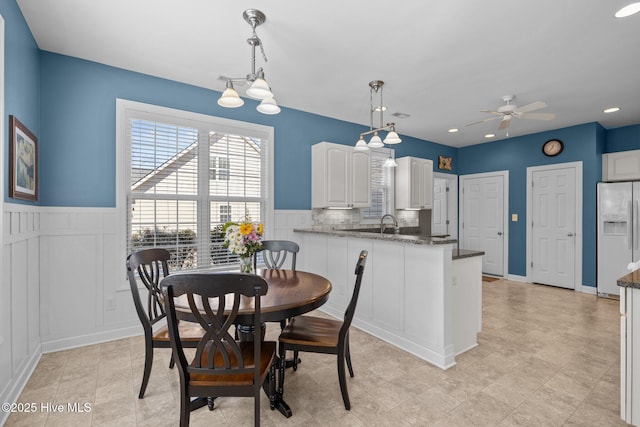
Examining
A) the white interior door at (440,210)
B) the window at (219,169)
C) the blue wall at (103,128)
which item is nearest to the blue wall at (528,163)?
the blue wall at (103,128)

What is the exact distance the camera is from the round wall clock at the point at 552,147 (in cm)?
524

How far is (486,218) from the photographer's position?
6.25 m

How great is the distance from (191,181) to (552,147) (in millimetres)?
5890

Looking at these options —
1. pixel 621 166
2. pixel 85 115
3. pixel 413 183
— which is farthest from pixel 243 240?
pixel 621 166

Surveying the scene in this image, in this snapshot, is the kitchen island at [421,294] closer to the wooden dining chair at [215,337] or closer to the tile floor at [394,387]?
the tile floor at [394,387]

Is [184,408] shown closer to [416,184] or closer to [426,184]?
[416,184]

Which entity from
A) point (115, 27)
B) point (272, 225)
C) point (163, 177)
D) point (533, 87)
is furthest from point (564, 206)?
point (115, 27)

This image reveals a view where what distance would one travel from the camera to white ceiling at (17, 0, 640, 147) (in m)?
2.21

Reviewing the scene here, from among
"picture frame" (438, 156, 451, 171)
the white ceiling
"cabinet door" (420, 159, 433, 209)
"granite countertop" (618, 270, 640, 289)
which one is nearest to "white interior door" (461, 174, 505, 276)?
"picture frame" (438, 156, 451, 171)

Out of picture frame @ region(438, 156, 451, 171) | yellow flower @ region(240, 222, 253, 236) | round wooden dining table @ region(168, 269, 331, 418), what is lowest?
round wooden dining table @ region(168, 269, 331, 418)

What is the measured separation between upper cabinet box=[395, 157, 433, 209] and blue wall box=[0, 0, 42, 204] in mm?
4702

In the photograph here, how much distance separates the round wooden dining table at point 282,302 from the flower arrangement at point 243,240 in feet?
0.86

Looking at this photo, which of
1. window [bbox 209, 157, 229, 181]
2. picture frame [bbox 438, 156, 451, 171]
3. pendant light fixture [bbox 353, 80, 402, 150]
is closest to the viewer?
pendant light fixture [bbox 353, 80, 402, 150]

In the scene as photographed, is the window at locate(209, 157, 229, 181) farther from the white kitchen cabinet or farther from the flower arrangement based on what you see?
the white kitchen cabinet
